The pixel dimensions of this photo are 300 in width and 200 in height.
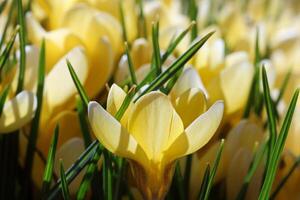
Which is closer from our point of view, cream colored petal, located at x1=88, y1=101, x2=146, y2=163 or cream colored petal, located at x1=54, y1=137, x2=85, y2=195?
cream colored petal, located at x1=88, y1=101, x2=146, y2=163

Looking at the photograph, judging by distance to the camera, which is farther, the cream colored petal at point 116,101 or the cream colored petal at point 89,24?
the cream colored petal at point 89,24

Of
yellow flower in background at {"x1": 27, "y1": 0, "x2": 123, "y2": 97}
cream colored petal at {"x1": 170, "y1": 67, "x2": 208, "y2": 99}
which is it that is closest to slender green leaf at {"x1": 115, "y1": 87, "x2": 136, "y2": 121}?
cream colored petal at {"x1": 170, "y1": 67, "x2": 208, "y2": 99}

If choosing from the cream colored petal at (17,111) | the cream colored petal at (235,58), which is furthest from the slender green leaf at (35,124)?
the cream colored petal at (235,58)

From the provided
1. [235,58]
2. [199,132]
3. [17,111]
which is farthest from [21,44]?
[235,58]

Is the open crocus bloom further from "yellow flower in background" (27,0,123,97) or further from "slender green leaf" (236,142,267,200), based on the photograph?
"yellow flower in background" (27,0,123,97)

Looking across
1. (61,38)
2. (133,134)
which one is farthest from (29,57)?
(133,134)

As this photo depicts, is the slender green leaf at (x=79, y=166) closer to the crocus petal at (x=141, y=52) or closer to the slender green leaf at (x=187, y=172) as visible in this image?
the slender green leaf at (x=187, y=172)

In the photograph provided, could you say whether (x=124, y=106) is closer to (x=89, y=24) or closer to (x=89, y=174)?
(x=89, y=174)
